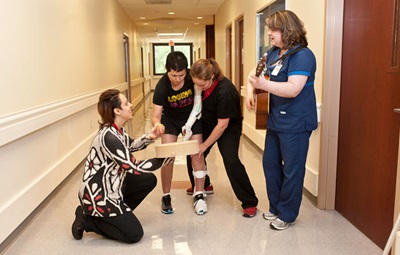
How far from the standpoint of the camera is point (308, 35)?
134 inches

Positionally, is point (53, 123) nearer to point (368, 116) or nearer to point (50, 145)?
point (50, 145)

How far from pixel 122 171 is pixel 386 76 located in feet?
5.62

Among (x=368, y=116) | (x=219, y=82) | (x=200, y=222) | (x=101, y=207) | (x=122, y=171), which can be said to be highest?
(x=219, y=82)

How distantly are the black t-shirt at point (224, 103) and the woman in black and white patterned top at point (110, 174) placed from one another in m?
0.61

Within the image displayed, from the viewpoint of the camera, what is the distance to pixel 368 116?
2.54m

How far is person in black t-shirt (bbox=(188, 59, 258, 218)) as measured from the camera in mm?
2801

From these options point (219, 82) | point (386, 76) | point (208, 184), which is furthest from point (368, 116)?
point (208, 184)

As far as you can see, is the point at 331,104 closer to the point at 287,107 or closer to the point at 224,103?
the point at 287,107

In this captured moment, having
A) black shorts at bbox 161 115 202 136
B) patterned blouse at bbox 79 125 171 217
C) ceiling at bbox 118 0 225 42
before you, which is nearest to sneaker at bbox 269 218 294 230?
patterned blouse at bbox 79 125 171 217

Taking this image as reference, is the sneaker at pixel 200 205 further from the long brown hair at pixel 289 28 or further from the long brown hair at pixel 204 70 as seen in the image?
the long brown hair at pixel 289 28

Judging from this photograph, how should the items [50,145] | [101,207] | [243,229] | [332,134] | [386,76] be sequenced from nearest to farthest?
[386,76] < [101,207] < [243,229] < [332,134] < [50,145]

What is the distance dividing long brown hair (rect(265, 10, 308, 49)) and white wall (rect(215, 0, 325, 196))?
1.81 feet

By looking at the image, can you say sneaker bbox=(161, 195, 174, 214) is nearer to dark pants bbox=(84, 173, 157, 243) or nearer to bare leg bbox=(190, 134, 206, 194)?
bare leg bbox=(190, 134, 206, 194)

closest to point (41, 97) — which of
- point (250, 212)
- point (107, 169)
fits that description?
point (107, 169)
